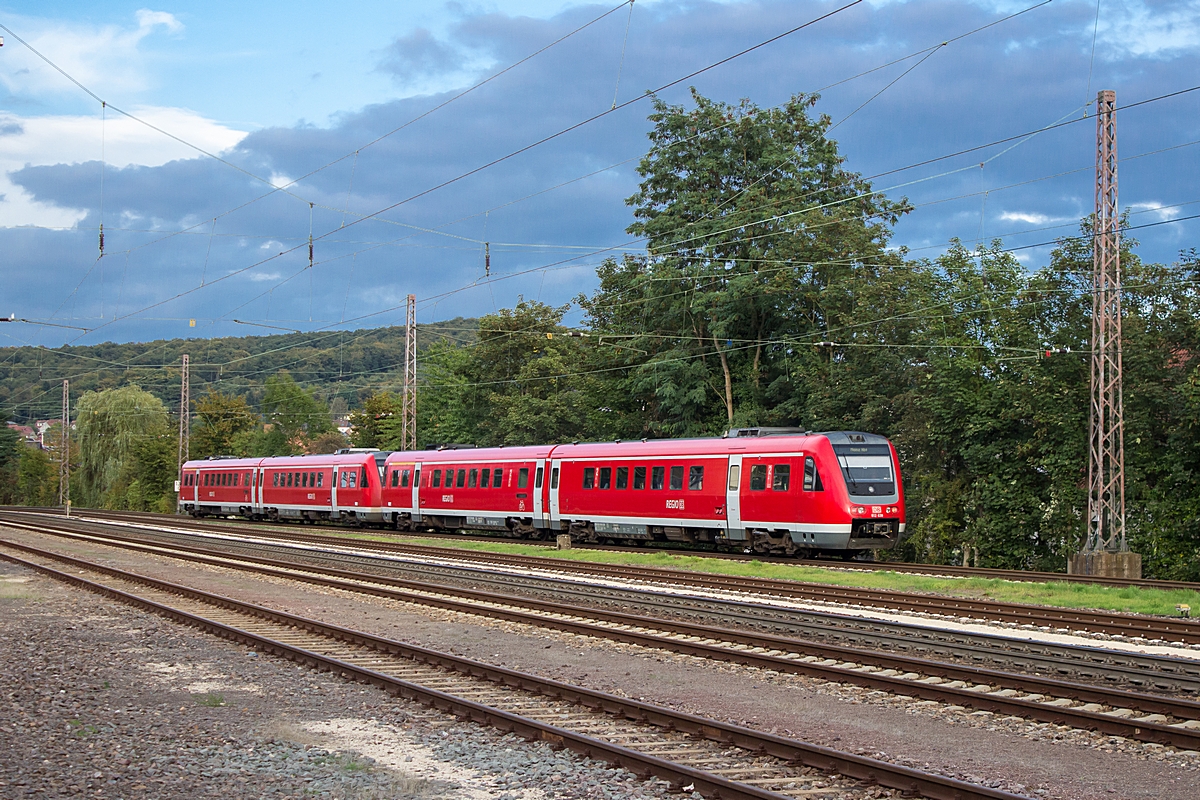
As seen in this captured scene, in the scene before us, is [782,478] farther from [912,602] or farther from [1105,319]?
[912,602]

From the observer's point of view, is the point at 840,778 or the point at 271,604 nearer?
the point at 840,778

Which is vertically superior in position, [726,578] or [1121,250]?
[1121,250]

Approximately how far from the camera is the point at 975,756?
27.9ft

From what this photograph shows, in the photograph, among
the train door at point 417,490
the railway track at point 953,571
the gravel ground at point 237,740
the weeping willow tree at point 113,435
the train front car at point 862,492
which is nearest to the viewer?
the gravel ground at point 237,740

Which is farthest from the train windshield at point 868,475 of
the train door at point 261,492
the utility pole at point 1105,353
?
the train door at point 261,492

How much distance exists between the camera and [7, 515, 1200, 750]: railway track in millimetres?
9445

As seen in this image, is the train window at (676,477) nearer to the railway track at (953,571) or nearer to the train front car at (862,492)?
the railway track at (953,571)

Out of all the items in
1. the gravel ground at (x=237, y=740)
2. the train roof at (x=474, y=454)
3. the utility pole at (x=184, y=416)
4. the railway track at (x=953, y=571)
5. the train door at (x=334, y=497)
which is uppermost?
the utility pole at (x=184, y=416)

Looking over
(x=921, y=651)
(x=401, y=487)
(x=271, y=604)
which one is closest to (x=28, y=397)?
(x=401, y=487)

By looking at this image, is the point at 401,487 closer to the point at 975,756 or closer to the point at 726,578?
the point at 726,578

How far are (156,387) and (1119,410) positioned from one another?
110m

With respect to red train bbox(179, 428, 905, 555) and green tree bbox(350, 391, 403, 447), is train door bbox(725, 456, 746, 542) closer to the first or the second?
red train bbox(179, 428, 905, 555)

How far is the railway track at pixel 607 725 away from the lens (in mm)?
7598

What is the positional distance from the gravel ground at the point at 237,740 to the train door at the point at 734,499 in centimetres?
1574
